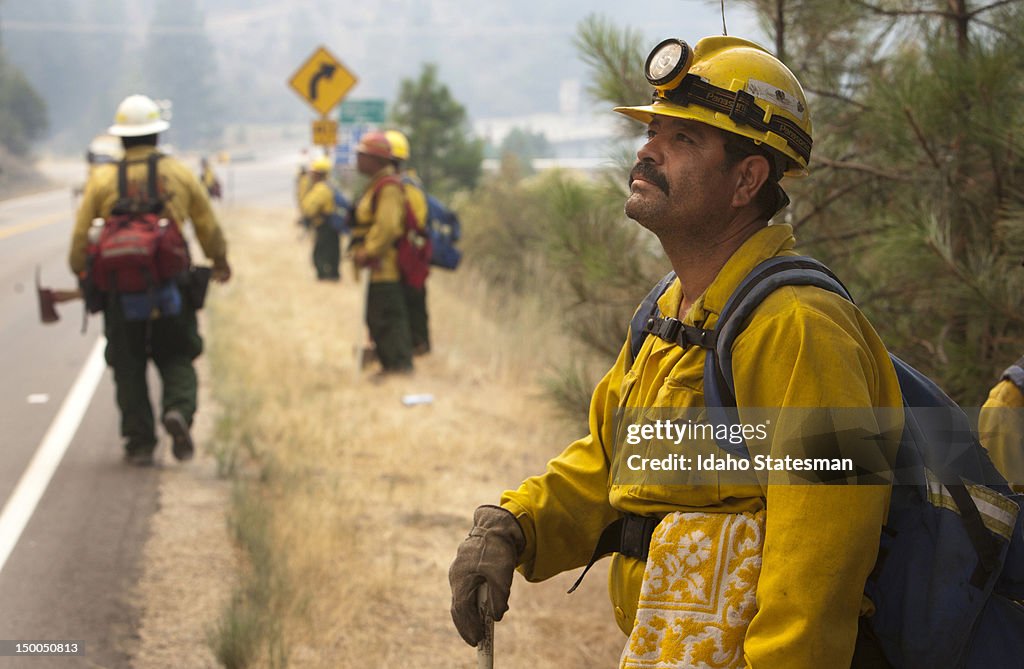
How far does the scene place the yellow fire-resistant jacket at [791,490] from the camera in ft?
6.84

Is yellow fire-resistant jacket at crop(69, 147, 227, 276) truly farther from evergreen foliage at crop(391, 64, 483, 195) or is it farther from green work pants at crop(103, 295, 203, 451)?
evergreen foliage at crop(391, 64, 483, 195)

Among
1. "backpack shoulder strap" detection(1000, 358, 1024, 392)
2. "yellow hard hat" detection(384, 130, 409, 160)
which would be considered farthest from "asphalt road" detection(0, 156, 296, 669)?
"backpack shoulder strap" detection(1000, 358, 1024, 392)

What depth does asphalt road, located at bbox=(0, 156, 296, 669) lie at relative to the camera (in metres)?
5.12

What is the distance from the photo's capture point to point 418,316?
39.5 feet

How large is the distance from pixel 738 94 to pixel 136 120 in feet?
18.5

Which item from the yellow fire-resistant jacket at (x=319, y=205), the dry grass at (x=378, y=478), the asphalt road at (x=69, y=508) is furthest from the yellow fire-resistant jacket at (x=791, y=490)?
the yellow fire-resistant jacket at (x=319, y=205)

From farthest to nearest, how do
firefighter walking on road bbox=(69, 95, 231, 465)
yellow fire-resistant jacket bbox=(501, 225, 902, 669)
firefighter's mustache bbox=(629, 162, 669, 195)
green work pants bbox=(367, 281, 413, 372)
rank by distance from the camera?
green work pants bbox=(367, 281, 413, 372)
firefighter walking on road bbox=(69, 95, 231, 465)
firefighter's mustache bbox=(629, 162, 669, 195)
yellow fire-resistant jacket bbox=(501, 225, 902, 669)

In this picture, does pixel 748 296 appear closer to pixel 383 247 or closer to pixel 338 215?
pixel 383 247

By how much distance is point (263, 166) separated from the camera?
10225 centimetres

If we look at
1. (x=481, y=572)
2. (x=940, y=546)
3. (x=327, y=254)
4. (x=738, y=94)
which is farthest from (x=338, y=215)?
(x=940, y=546)

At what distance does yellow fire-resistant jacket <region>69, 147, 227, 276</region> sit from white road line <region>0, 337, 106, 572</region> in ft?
4.31

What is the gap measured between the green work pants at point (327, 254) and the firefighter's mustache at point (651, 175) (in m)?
16.9

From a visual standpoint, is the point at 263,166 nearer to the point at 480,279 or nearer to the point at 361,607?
the point at 480,279

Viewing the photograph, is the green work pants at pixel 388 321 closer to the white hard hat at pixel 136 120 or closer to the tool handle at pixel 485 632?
the white hard hat at pixel 136 120
